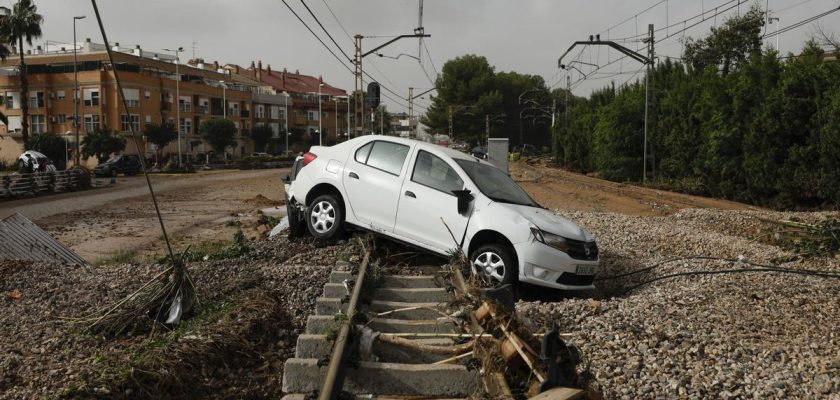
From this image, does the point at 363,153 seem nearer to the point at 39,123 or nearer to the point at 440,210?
the point at 440,210

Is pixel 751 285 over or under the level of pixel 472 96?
under

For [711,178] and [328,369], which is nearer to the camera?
[328,369]

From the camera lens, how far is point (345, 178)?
10.4 m

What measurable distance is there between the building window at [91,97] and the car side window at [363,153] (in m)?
72.3

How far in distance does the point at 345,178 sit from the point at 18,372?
5424 mm

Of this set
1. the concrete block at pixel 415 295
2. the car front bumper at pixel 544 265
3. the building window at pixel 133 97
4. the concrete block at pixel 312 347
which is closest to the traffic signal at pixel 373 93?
the car front bumper at pixel 544 265

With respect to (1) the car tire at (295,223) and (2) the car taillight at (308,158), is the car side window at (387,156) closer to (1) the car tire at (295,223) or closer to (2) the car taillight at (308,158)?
(2) the car taillight at (308,158)

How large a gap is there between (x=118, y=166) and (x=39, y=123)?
36.4 metres

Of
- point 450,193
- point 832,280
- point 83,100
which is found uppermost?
point 83,100

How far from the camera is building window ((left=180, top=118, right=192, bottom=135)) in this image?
285ft

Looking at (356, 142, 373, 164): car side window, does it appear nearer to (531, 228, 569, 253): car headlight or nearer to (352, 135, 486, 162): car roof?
(352, 135, 486, 162): car roof

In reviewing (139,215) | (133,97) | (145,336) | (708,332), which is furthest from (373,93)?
(133,97)

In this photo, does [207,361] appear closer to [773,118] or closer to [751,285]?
[751,285]

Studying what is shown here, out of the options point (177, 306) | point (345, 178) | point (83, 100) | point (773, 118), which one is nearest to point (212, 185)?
point (773, 118)
